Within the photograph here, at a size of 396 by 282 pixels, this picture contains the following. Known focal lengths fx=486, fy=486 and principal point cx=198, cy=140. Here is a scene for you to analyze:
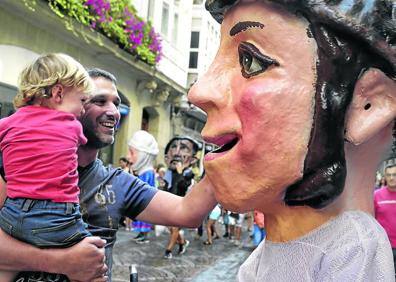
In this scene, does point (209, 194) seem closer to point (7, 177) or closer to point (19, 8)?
point (7, 177)

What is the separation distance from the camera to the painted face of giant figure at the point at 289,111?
3.07 feet

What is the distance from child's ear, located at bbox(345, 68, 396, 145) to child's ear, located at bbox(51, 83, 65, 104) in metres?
1.16

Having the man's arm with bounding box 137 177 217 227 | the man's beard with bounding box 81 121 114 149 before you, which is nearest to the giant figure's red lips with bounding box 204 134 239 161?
the man's arm with bounding box 137 177 217 227

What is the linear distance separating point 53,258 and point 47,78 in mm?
638

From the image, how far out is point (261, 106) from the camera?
3.08 feet

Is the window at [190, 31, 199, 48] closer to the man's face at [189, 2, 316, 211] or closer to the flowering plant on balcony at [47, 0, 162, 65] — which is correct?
the flowering plant on balcony at [47, 0, 162, 65]

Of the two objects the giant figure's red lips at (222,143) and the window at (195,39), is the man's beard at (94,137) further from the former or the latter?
the window at (195,39)

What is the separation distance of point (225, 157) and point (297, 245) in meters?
0.24

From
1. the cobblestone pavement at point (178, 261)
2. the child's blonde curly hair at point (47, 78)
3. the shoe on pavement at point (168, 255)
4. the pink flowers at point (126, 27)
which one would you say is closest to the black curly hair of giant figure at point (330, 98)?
the child's blonde curly hair at point (47, 78)

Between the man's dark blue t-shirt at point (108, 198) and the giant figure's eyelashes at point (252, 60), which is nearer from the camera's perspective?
the giant figure's eyelashes at point (252, 60)

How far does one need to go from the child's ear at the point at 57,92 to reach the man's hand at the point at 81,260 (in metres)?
0.53

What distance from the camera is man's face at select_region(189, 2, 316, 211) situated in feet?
3.07

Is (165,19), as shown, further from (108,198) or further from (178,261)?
(108,198)

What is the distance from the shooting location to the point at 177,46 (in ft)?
52.9
